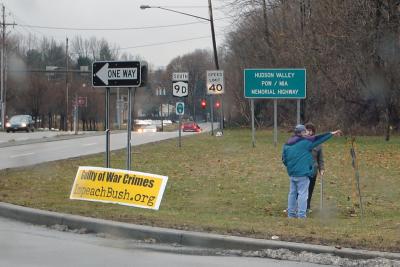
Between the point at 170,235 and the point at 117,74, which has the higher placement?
the point at 117,74

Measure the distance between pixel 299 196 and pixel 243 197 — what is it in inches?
88.3

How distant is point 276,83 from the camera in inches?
1102

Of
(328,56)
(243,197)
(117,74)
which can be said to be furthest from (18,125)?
(243,197)

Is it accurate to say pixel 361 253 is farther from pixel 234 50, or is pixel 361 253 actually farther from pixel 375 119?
pixel 234 50

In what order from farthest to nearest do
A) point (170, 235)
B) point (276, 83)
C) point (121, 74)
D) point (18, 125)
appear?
point (18, 125) → point (276, 83) → point (121, 74) → point (170, 235)

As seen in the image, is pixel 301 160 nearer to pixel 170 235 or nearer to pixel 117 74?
pixel 170 235

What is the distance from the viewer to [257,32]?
50281 millimetres

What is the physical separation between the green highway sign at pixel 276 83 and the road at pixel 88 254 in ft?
63.2

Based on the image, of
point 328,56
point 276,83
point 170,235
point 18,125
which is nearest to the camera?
point 170,235

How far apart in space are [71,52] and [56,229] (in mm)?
103062

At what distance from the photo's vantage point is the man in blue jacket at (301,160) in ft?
36.4

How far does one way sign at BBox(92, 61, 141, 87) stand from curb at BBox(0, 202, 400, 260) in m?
3.29

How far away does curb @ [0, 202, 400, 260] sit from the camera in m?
7.91

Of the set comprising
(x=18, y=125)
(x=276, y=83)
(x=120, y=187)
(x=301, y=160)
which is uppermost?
(x=276, y=83)
